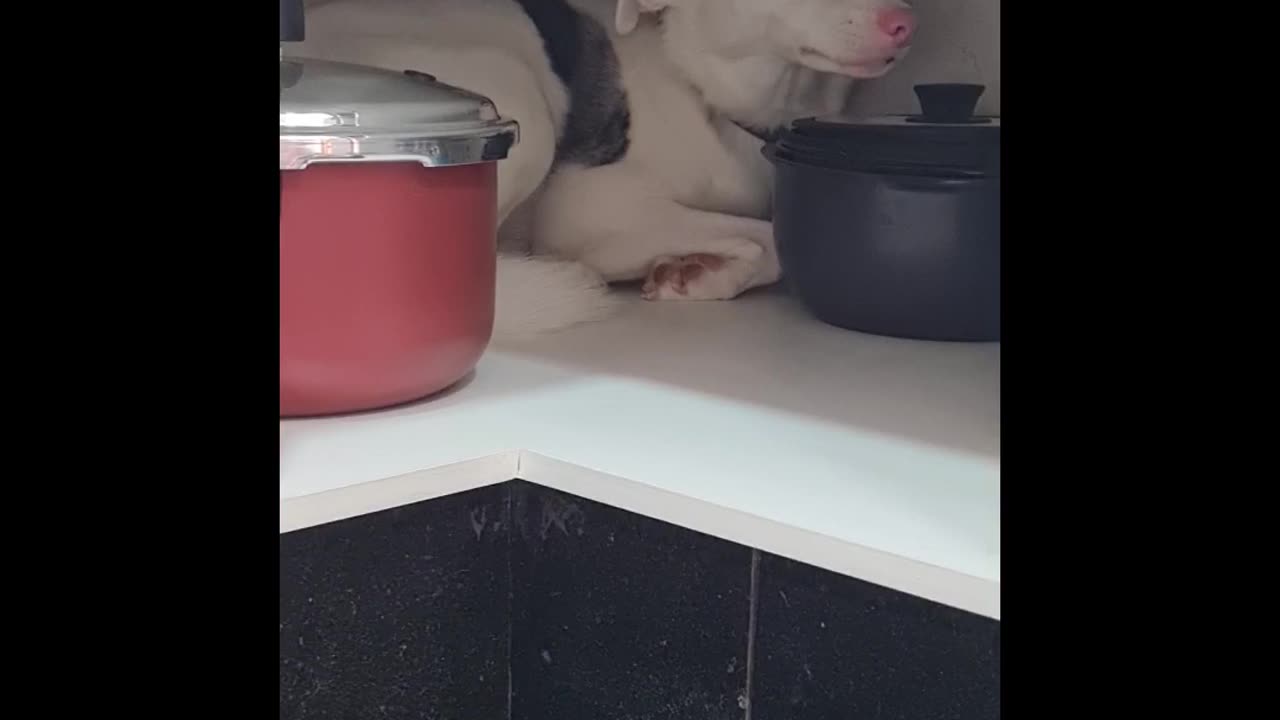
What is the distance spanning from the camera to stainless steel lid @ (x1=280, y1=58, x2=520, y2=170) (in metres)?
0.80

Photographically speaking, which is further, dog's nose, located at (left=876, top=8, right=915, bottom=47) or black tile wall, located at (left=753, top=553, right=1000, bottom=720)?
dog's nose, located at (left=876, top=8, right=915, bottom=47)

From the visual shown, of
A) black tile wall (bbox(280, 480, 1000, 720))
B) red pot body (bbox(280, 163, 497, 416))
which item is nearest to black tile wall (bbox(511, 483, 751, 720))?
black tile wall (bbox(280, 480, 1000, 720))

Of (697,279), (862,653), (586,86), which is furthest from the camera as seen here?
(586,86)

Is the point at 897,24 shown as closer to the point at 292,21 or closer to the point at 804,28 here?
the point at 804,28

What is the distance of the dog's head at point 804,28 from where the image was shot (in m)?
1.26

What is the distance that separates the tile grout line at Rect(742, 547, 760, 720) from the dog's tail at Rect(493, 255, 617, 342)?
51cm

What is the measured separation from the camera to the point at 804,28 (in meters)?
1.32

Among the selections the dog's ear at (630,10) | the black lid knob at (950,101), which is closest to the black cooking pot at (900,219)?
the black lid knob at (950,101)

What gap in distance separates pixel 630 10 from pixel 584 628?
83 centimetres

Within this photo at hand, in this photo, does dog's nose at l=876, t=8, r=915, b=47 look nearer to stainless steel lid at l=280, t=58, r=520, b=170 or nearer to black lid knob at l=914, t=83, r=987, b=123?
black lid knob at l=914, t=83, r=987, b=123

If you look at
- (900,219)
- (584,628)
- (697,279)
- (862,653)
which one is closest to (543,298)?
(697,279)
